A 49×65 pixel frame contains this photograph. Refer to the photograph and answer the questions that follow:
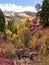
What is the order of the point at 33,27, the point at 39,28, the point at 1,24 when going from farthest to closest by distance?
the point at 33,27 < the point at 39,28 < the point at 1,24

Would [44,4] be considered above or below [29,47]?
above

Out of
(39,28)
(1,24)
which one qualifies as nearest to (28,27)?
(39,28)

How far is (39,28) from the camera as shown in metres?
114

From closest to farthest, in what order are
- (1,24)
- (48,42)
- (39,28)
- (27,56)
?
(27,56) < (48,42) < (1,24) < (39,28)

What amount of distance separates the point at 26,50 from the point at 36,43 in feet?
19.2

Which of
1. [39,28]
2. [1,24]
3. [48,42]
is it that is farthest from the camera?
[39,28]

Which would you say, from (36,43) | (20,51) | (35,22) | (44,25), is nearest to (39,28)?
(44,25)

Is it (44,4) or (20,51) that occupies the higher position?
(44,4)

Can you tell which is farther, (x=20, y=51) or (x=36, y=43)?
(x=36, y=43)

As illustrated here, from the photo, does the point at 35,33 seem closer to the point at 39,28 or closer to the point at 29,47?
the point at 39,28

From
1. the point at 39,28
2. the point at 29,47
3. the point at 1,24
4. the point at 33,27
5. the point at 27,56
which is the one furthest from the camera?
the point at 33,27

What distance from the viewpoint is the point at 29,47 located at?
9856cm

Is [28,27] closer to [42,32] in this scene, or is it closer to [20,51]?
[42,32]

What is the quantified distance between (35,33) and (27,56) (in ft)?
86.3
